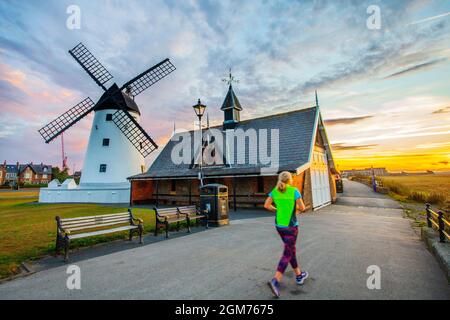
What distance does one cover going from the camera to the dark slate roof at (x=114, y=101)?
23555 mm

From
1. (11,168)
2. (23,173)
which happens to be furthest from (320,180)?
(11,168)

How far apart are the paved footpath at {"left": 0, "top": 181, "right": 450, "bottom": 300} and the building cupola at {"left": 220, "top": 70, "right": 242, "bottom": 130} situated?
14.9 meters

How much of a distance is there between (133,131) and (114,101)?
11.6 ft

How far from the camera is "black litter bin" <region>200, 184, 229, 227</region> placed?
32.1 feet

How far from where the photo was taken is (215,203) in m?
9.77

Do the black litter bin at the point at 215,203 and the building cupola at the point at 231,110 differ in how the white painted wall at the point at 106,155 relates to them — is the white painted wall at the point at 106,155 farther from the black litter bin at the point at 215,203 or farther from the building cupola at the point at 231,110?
the black litter bin at the point at 215,203

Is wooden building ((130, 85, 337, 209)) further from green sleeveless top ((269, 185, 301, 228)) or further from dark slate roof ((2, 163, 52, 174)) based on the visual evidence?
dark slate roof ((2, 163, 52, 174))

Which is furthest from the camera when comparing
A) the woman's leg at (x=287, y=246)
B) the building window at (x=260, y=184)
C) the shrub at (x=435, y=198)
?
the shrub at (x=435, y=198)

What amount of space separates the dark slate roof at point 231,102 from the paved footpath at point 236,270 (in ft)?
Answer: 51.9

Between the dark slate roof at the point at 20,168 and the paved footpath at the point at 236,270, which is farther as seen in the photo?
the dark slate roof at the point at 20,168

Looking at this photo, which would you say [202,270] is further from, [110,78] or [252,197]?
[110,78]

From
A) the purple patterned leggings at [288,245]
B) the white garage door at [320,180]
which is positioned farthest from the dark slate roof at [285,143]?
the purple patterned leggings at [288,245]

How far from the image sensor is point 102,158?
76.9 feet
